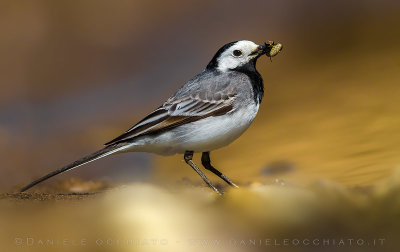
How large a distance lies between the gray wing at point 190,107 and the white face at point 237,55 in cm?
13

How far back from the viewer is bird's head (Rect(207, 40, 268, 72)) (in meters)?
4.69

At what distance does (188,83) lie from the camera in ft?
15.6

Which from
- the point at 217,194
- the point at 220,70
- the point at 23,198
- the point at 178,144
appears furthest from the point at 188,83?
the point at 23,198

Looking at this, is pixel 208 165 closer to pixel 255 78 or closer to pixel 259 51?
pixel 255 78

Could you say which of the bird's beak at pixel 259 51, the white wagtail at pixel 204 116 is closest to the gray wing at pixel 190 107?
the white wagtail at pixel 204 116

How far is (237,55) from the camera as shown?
471 cm

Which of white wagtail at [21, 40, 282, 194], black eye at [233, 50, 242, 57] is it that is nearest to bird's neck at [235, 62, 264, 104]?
white wagtail at [21, 40, 282, 194]

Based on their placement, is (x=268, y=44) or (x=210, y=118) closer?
(x=210, y=118)

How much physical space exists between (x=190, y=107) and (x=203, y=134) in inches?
9.9

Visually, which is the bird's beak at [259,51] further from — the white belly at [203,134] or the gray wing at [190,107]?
the white belly at [203,134]

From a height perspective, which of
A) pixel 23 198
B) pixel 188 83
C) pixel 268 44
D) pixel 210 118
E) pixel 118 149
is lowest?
pixel 23 198

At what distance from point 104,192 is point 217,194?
0.87 m

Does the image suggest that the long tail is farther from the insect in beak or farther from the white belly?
the insect in beak

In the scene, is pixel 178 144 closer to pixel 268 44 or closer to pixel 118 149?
pixel 118 149
